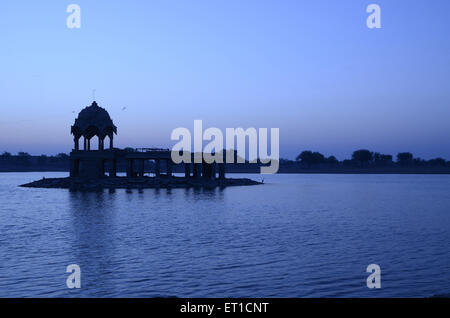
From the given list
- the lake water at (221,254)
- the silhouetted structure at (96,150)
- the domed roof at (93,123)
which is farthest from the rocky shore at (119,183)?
the lake water at (221,254)

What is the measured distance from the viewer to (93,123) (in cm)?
8506

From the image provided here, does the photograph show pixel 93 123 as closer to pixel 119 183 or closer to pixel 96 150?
pixel 96 150

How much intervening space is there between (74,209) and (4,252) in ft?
84.2

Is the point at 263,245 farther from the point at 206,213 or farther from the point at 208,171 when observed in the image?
the point at 208,171

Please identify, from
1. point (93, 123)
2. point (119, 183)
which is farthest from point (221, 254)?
point (93, 123)

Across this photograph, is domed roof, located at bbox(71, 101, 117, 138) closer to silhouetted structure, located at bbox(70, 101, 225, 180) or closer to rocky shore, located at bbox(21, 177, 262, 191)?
silhouetted structure, located at bbox(70, 101, 225, 180)

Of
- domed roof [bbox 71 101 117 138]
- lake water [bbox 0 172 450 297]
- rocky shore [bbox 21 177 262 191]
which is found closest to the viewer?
lake water [bbox 0 172 450 297]

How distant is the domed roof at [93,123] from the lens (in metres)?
85.1

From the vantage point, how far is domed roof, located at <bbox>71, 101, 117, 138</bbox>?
85.1m

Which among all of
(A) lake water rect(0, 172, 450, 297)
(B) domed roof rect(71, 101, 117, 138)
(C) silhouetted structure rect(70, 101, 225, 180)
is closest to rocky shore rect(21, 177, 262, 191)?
(C) silhouetted structure rect(70, 101, 225, 180)

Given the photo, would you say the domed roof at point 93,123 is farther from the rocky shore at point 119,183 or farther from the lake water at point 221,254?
the lake water at point 221,254

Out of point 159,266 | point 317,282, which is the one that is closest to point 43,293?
point 159,266

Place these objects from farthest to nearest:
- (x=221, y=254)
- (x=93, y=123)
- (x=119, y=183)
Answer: (x=119, y=183) < (x=93, y=123) < (x=221, y=254)
